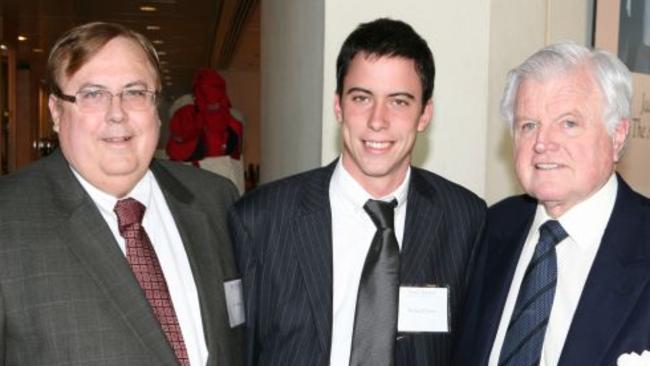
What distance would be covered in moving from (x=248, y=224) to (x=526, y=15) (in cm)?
163

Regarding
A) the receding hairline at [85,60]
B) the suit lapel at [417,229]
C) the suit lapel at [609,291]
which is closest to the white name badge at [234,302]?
the suit lapel at [417,229]

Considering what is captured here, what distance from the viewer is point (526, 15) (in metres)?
3.22

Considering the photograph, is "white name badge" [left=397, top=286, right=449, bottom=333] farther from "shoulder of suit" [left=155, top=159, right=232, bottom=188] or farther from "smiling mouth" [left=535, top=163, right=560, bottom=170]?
"shoulder of suit" [left=155, top=159, right=232, bottom=188]

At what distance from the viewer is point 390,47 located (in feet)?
7.20

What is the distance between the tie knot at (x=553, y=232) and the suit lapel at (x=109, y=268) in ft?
3.17

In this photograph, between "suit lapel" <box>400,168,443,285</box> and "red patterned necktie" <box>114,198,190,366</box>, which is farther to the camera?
"suit lapel" <box>400,168,443,285</box>

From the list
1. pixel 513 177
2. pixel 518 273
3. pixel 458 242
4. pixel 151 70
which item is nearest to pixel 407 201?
pixel 458 242

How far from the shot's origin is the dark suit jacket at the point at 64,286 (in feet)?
5.80

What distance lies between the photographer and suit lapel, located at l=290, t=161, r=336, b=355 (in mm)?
2109

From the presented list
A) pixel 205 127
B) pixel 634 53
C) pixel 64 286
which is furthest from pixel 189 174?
pixel 205 127

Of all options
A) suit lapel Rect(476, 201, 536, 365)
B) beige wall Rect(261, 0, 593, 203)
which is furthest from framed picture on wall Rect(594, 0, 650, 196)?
suit lapel Rect(476, 201, 536, 365)

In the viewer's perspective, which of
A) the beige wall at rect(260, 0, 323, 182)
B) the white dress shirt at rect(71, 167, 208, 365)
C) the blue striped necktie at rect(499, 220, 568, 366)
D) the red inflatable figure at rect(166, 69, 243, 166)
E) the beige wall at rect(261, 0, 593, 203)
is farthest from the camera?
the red inflatable figure at rect(166, 69, 243, 166)

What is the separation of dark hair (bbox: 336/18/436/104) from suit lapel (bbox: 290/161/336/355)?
31cm

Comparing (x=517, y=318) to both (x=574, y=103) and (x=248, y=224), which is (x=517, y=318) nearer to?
(x=574, y=103)
